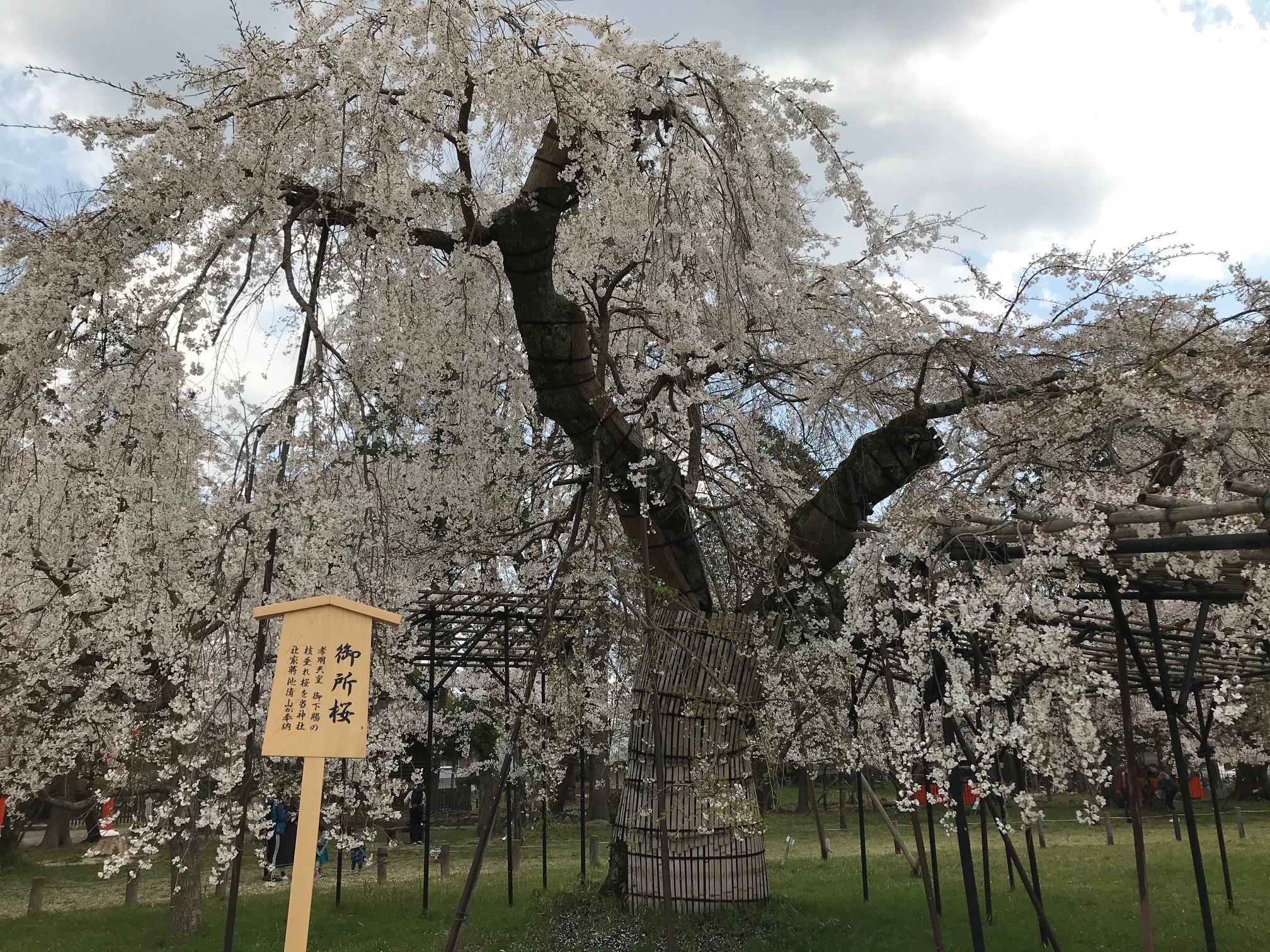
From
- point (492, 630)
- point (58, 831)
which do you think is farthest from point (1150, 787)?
point (58, 831)

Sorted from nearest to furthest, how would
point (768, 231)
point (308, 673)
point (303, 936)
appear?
1. point (303, 936)
2. point (308, 673)
3. point (768, 231)

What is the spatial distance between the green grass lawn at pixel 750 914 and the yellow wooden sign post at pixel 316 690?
3.47m

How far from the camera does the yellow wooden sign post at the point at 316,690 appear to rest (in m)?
3.92

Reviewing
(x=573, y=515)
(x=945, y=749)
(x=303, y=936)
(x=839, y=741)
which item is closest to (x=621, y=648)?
(x=573, y=515)

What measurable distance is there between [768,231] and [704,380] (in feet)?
4.55

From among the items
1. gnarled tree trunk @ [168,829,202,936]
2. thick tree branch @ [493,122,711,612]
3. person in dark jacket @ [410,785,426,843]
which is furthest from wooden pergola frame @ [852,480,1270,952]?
person in dark jacket @ [410,785,426,843]

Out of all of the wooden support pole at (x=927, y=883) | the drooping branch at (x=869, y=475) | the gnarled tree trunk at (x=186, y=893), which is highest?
the drooping branch at (x=869, y=475)

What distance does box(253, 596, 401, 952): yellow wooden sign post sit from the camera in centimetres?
392

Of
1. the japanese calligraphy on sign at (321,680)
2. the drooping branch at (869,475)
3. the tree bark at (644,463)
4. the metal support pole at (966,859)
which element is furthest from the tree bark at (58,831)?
the metal support pole at (966,859)

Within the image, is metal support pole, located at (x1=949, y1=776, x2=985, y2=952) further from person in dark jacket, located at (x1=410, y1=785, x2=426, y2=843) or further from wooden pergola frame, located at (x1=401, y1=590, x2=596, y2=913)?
person in dark jacket, located at (x1=410, y1=785, x2=426, y2=843)

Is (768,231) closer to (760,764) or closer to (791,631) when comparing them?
(791,631)

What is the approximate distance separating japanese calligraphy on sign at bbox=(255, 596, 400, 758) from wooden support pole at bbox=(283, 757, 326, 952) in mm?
161

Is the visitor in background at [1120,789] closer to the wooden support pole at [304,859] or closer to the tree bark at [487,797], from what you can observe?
the tree bark at [487,797]

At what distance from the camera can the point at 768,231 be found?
555cm
